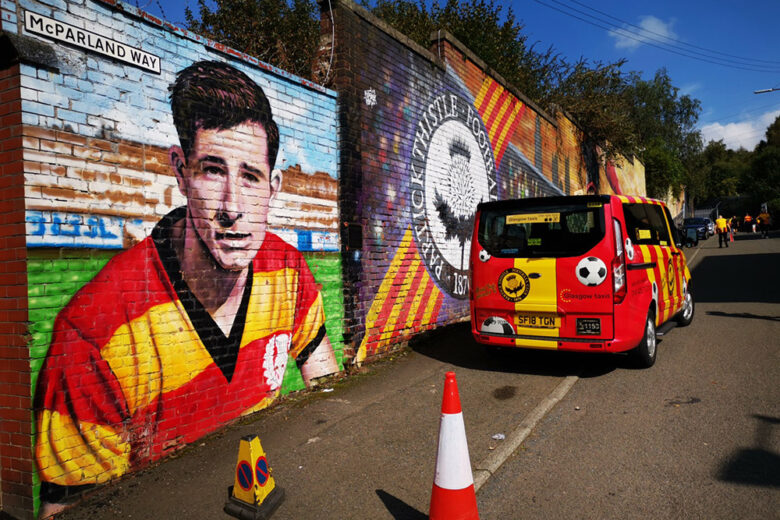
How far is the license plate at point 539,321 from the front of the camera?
5.84m

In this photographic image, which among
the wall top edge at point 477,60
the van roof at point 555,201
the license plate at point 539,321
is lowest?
the license plate at point 539,321

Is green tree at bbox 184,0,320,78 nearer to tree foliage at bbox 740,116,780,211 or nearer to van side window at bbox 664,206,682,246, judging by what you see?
van side window at bbox 664,206,682,246

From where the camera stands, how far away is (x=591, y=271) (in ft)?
18.5

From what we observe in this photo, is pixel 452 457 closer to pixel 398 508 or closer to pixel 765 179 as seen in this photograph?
pixel 398 508

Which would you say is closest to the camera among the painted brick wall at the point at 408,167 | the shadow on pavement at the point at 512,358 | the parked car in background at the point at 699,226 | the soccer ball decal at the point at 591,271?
the soccer ball decal at the point at 591,271

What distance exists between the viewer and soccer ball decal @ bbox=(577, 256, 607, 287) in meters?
5.58

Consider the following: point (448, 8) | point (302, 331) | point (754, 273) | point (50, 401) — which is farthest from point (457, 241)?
point (754, 273)

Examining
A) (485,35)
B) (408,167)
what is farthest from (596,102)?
(408,167)

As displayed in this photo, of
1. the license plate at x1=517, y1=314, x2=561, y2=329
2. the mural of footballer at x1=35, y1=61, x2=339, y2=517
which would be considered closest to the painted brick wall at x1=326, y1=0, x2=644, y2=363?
the mural of footballer at x1=35, y1=61, x2=339, y2=517

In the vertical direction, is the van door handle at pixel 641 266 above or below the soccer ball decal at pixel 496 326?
above

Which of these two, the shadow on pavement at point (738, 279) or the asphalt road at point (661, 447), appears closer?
the asphalt road at point (661, 447)

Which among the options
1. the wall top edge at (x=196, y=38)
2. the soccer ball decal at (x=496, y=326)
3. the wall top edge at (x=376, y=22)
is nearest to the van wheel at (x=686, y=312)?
the soccer ball decal at (x=496, y=326)

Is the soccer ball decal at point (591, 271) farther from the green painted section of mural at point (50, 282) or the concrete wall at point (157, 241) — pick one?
the green painted section of mural at point (50, 282)

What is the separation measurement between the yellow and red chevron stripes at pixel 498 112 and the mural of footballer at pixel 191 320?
20.7 ft
